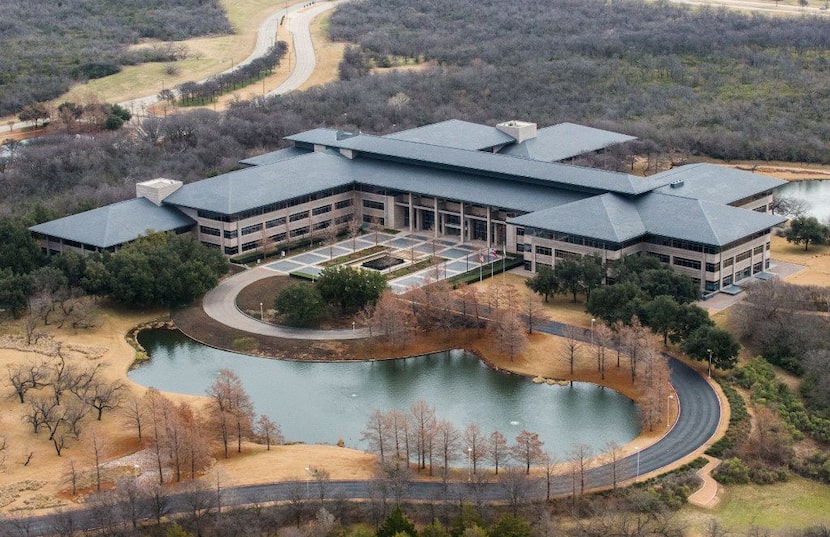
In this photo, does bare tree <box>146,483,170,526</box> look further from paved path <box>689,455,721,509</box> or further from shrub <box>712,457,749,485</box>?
shrub <box>712,457,749,485</box>

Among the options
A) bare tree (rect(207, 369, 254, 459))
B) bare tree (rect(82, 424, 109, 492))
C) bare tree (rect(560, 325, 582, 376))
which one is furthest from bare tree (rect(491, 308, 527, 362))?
bare tree (rect(82, 424, 109, 492))

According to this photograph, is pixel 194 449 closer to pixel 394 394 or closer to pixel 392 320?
pixel 394 394

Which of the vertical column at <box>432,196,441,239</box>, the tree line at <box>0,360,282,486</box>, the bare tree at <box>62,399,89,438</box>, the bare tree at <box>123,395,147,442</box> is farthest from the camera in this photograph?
the vertical column at <box>432,196,441,239</box>

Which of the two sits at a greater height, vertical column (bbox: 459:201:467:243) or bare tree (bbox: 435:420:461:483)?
vertical column (bbox: 459:201:467:243)

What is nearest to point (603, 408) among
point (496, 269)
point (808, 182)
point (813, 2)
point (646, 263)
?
point (646, 263)

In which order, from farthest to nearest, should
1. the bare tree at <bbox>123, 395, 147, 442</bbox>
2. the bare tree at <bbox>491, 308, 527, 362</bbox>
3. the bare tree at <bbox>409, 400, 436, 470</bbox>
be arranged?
the bare tree at <bbox>491, 308, 527, 362</bbox> < the bare tree at <bbox>123, 395, 147, 442</bbox> < the bare tree at <bbox>409, 400, 436, 470</bbox>

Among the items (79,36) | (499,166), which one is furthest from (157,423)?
(79,36)
